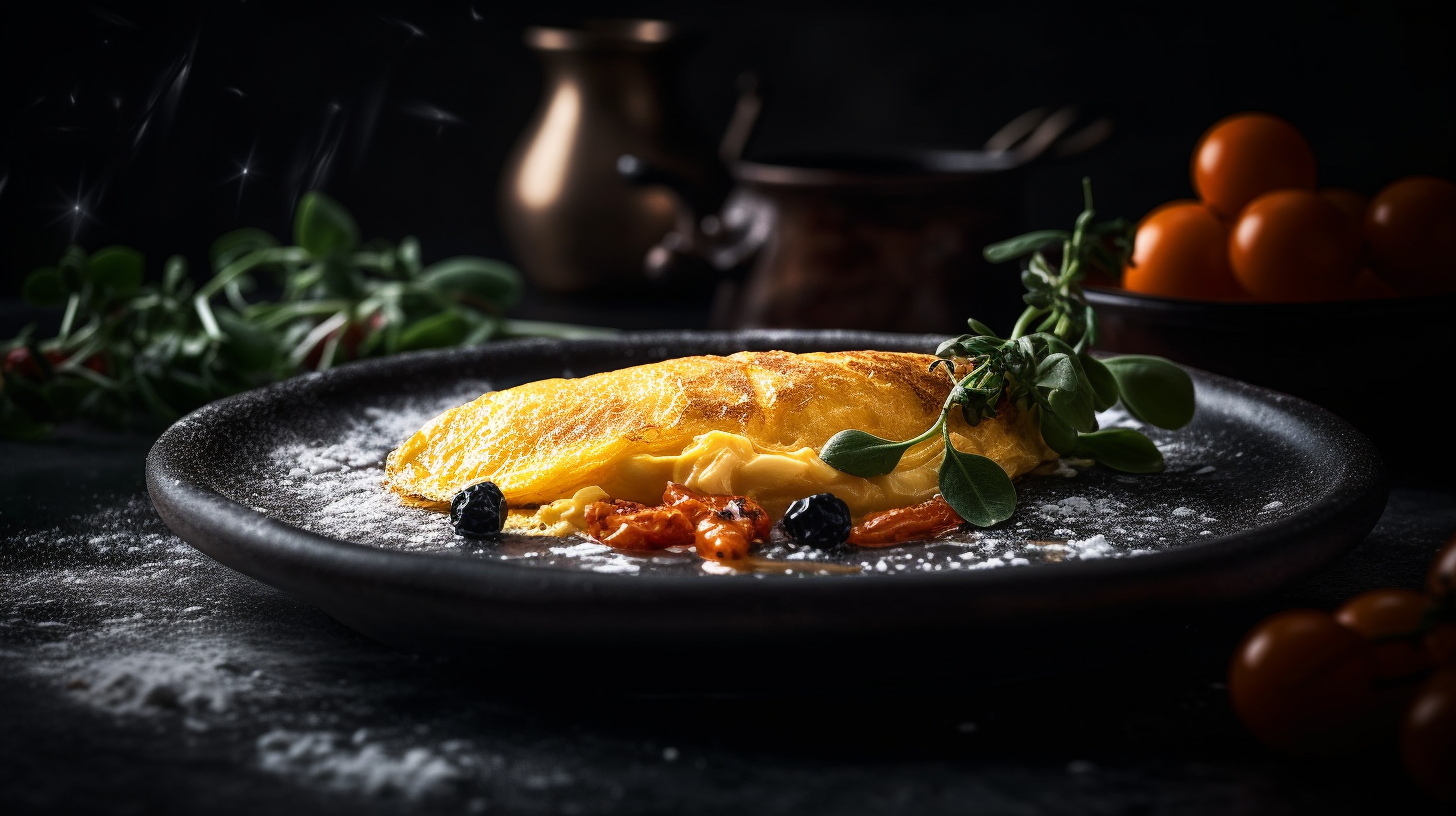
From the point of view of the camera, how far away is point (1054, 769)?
1.14 metres

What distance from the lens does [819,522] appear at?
1.47m

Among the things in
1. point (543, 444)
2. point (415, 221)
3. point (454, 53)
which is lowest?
point (415, 221)

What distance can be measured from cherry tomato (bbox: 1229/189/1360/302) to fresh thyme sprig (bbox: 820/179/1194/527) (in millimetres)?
349

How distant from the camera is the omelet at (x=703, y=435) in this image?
1.61 meters

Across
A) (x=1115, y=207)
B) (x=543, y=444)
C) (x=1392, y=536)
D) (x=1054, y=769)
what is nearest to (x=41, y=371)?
(x=543, y=444)

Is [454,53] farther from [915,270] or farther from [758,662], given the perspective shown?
[758,662]

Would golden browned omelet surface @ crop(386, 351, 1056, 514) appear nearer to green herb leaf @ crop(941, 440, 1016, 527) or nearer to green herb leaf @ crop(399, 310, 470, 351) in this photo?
green herb leaf @ crop(941, 440, 1016, 527)

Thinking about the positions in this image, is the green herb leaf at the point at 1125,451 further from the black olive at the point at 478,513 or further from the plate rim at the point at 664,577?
the black olive at the point at 478,513

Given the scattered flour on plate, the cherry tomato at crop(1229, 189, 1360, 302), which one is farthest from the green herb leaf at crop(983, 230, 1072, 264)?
the scattered flour on plate

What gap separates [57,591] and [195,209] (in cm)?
295

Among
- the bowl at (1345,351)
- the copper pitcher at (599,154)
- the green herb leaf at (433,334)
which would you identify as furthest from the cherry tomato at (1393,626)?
the copper pitcher at (599,154)

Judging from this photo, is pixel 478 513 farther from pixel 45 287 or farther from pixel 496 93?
pixel 496 93

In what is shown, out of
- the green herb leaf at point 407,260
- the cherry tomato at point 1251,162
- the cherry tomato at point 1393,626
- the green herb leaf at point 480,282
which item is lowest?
the green herb leaf at point 480,282

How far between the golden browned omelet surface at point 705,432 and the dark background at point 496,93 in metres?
2.31
